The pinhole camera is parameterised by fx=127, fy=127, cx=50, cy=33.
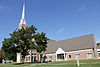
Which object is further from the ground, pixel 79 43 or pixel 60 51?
pixel 79 43

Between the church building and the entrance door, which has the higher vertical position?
the church building

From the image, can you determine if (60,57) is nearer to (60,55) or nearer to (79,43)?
(60,55)

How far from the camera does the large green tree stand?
1484 inches

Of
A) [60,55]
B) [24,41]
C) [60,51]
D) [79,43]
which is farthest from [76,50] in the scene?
[24,41]

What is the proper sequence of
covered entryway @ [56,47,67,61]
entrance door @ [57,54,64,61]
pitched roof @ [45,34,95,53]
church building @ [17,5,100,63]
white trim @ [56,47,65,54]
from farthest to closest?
entrance door @ [57,54,64,61] → white trim @ [56,47,65,54] → covered entryway @ [56,47,67,61] → pitched roof @ [45,34,95,53] → church building @ [17,5,100,63]

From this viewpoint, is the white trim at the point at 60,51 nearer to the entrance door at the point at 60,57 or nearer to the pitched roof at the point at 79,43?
the pitched roof at the point at 79,43

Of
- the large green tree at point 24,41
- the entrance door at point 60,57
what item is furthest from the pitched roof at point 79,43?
the large green tree at point 24,41

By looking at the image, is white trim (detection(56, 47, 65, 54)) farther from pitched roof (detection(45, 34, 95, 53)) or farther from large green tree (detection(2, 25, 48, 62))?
large green tree (detection(2, 25, 48, 62))

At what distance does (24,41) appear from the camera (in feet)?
129

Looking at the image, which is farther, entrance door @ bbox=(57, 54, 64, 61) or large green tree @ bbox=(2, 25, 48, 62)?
entrance door @ bbox=(57, 54, 64, 61)

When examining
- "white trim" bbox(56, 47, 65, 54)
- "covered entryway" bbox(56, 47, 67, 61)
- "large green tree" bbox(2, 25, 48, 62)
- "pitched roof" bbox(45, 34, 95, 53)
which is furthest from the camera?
"white trim" bbox(56, 47, 65, 54)

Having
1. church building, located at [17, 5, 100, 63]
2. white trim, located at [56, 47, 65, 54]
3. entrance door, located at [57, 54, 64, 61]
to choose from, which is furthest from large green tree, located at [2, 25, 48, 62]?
entrance door, located at [57, 54, 64, 61]

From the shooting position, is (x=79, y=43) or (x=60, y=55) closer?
Result: (x=79, y=43)

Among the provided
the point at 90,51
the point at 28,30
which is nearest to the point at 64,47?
the point at 90,51
